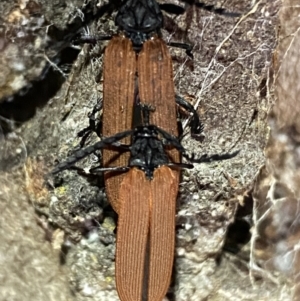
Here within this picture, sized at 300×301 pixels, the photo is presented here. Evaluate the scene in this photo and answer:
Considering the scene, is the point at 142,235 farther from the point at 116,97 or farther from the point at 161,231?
the point at 116,97

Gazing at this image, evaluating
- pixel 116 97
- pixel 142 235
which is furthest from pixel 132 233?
pixel 116 97

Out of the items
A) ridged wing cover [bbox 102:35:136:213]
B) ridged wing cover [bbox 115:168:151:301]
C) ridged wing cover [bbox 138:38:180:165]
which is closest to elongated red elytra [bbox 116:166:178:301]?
ridged wing cover [bbox 115:168:151:301]

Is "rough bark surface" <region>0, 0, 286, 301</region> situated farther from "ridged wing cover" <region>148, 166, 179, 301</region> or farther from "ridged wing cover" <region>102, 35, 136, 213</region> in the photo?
"ridged wing cover" <region>148, 166, 179, 301</region>

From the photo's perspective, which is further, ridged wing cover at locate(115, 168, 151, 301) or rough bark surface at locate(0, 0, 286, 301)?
rough bark surface at locate(0, 0, 286, 301)

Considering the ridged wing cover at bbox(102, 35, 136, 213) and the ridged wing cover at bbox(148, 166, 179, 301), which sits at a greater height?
the ridged wing cover at bbox(102, 35, 136, 213)

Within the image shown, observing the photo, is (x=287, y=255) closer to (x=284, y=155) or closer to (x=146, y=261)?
(x=284, y=155)

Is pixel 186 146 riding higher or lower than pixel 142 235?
higher
